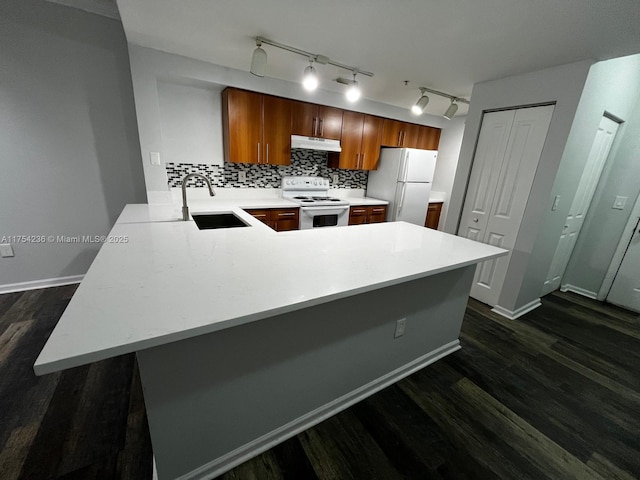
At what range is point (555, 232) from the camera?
2600 millimetres

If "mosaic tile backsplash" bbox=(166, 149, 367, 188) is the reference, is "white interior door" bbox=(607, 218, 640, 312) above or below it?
below

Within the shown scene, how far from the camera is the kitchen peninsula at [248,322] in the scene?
81cm

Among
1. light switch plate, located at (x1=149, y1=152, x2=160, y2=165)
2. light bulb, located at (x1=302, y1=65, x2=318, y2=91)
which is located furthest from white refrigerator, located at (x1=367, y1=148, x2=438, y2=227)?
light switch plate, located at (x1=149, y1=152, x2=160, y2=165)

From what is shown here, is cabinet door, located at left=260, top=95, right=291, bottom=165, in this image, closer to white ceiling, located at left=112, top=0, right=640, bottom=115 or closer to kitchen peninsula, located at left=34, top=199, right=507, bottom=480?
white ceiling, located at left=112, top=0, right=640, bottom=115

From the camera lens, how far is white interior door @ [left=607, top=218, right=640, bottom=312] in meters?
2.88

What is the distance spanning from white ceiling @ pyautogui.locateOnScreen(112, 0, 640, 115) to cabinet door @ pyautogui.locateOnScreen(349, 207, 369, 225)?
182cm

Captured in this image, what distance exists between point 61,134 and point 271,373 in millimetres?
3043

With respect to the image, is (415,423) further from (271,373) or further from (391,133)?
(391,133)

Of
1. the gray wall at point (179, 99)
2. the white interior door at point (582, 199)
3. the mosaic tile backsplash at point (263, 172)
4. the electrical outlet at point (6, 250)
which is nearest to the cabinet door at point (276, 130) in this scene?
the gray wall at point (179, 99)

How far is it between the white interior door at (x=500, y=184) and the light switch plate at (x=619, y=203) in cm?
156

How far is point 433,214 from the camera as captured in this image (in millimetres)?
4922

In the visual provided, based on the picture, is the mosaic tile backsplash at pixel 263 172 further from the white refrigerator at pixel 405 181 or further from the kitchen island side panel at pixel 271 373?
the kitchen island side panel at pixel 271 373

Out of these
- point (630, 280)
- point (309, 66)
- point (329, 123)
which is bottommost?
point (630, 280)

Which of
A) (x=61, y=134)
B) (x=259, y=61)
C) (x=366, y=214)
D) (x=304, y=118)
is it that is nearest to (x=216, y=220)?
(x=259, y=61)
